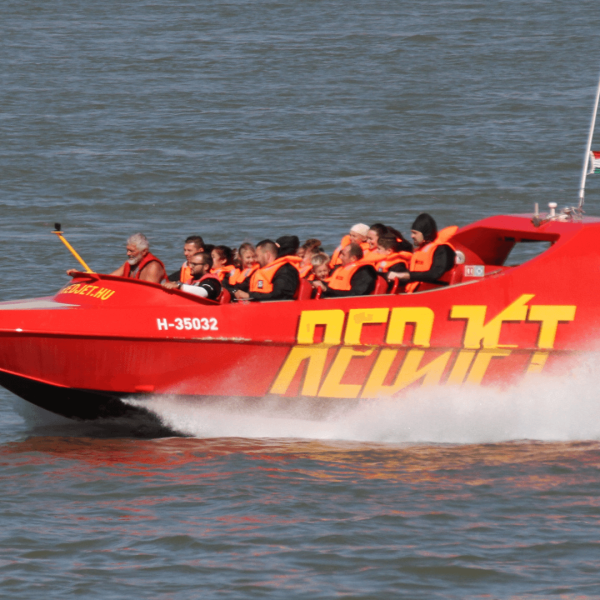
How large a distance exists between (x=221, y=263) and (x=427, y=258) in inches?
76.9

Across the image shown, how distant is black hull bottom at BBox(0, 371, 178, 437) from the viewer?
9.23 m

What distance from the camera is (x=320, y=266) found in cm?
993

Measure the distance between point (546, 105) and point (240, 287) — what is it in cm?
2091

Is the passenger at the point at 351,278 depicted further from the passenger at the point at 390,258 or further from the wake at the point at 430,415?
the wake at the point at 430,415

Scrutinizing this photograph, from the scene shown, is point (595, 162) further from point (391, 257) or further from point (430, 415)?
point (430, 415)

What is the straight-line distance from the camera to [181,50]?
1368 inches

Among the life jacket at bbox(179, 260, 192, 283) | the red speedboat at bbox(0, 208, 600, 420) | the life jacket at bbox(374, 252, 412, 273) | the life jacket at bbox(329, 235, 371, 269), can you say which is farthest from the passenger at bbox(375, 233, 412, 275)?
the life jacket at bbox(179, 260, 192, 283)

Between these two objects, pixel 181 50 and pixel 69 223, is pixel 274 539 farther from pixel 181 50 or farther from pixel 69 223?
pixel 181 50

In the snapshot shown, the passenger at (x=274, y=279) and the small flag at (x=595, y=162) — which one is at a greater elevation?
the small flag at (x=595, y=162)

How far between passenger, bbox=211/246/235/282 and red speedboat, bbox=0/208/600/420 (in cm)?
89

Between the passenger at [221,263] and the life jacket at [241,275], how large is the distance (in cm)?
7

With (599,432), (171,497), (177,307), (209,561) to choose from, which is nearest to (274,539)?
(209,561)

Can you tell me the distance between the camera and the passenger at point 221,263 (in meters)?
10.1

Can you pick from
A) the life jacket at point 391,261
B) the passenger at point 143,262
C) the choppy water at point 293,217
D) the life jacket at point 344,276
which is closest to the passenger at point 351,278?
the life jacket at point 344,276
